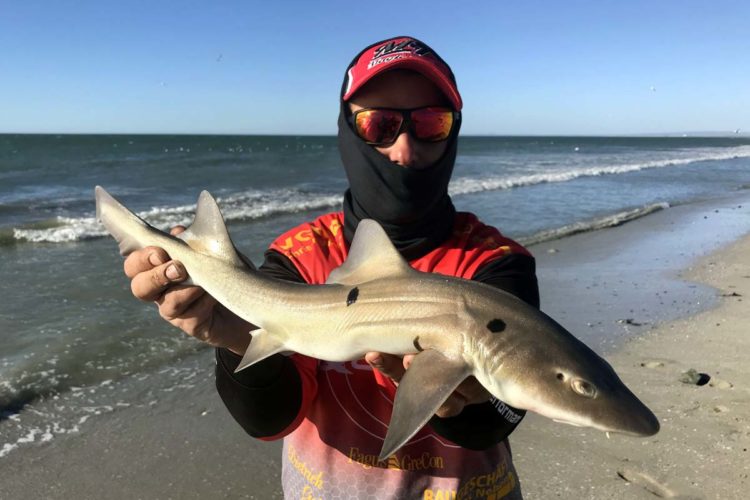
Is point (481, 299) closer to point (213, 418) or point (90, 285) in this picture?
point (213, 418)

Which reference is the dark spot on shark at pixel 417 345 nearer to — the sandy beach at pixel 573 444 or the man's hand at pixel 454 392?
the man's hand at pixel 454 392

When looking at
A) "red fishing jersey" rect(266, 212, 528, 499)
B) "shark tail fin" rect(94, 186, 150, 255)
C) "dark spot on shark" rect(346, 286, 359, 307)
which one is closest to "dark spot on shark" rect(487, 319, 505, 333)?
"dark spot on shark" rect(346, 286, 359, 307)

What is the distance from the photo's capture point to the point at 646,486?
3943 millimetres

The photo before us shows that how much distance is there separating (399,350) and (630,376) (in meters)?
4.40

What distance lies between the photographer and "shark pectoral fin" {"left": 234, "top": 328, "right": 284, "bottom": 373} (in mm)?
2245

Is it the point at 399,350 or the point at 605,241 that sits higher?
the point at 399,350

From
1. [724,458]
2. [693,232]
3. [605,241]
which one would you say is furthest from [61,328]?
[693,232]

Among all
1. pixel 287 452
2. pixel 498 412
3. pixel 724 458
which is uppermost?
pixel 498 412

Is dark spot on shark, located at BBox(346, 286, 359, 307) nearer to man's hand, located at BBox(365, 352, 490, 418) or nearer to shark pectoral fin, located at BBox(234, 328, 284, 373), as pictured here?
man's hand, located at BBox(365, 352, 490, 418)

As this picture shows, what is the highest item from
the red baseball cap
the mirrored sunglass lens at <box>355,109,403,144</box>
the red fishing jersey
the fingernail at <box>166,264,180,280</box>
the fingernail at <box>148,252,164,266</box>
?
the red baseball cap

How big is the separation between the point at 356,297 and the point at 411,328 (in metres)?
0.29

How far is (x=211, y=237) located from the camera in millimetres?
2551

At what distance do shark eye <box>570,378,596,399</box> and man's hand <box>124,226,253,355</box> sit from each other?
1424 mm

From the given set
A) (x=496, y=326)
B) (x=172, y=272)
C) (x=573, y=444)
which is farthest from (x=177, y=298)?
(x=573, y=444)
